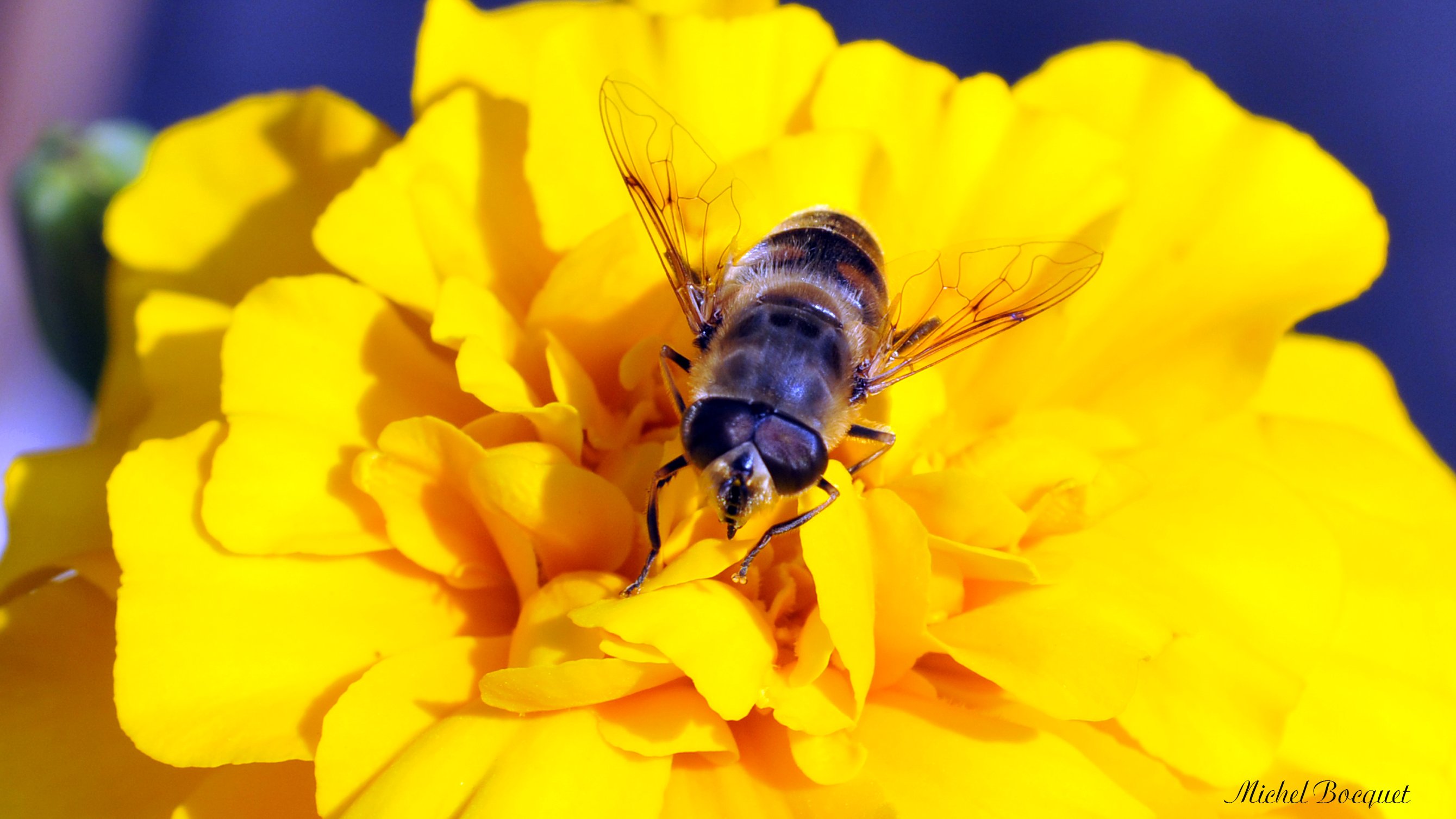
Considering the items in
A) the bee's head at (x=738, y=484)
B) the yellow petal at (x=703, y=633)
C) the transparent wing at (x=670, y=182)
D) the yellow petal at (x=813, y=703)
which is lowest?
the yellow petal at (x=813, y=703)

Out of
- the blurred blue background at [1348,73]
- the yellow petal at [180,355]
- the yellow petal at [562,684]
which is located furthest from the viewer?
the blurred blue background at [1348,73]

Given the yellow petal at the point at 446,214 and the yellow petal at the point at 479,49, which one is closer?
the yellow petal at the point at 446,214

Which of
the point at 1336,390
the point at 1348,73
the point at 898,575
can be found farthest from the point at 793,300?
the point at 1348,73

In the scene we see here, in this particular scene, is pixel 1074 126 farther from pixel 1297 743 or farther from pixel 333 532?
pixel 333 532

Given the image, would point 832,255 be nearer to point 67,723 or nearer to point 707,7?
point 707,7

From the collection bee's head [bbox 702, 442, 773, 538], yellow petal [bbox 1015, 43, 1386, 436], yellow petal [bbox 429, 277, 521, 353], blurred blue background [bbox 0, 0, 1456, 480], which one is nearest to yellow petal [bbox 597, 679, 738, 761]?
bee's head [bbox 702, 442, 773, 538]

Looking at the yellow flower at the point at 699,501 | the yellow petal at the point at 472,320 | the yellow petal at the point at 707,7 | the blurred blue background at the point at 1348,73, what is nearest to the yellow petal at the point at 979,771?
the yellow flower at the point at 699,501

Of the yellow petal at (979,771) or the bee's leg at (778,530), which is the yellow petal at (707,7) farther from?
the yellow petal at (979,771)
